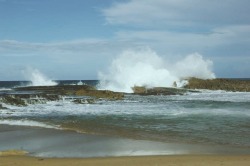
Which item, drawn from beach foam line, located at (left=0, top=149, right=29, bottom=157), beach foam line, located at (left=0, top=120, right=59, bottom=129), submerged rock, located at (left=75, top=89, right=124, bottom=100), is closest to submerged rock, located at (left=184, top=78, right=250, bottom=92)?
submerged rock, located at (left=75, top=89, right=124, bottom=100)

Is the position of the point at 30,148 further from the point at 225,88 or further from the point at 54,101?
the point at 225,88

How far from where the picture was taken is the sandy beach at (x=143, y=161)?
9.74 metres

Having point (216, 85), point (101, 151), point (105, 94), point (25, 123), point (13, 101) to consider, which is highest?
point (216, 85)

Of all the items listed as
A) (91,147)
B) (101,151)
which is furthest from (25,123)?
(101,151)

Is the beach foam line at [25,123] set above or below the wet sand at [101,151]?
above

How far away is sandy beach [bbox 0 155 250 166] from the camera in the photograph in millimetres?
9742

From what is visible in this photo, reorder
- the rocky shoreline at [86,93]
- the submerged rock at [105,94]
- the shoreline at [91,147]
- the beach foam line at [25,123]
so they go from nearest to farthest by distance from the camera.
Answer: the shoreline at [91,147] < the beach foam line at [25,123] < the rocky shoreline at [86,93] < the submerged rock at [105,94]

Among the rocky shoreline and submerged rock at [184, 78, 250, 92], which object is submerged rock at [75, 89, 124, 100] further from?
submerged rock at [184, 78, 250, 92]

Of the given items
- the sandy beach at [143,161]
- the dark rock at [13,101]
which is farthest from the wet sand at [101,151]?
the dark rock at [13,101]

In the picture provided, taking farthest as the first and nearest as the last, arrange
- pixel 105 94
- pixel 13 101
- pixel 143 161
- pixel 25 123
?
pixel 105 94, pixel 13 101, pixel 25 123, pixel 143 161

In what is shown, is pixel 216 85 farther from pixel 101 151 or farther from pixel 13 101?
pixel 101 151

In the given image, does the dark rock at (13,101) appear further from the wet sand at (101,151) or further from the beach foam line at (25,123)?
the wet sand at (101,151)

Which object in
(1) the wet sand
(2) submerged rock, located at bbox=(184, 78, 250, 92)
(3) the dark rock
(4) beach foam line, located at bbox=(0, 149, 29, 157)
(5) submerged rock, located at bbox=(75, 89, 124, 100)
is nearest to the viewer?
(1) the wet sand

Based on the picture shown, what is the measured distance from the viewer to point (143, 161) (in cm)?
1005
